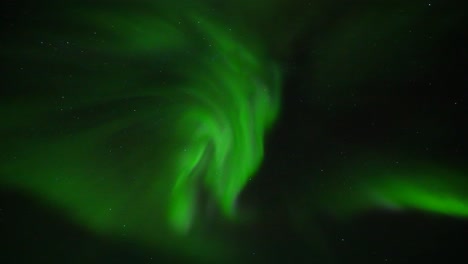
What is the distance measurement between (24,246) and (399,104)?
1100 mm

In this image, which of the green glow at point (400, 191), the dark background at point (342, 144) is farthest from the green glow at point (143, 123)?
the green glow at point (400, 191)

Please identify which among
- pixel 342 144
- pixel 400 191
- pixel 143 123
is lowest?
pixel 400 191

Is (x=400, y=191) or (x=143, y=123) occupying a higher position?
(x=143, y=123)

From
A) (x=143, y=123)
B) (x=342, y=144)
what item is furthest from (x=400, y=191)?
(x=143, y=123)

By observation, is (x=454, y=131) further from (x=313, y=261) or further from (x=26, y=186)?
(x=26, y=186)

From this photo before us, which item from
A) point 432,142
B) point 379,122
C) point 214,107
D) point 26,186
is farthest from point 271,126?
point 26,186

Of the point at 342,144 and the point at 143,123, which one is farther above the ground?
the point at 143,123

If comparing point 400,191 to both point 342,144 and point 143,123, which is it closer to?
point 342,144

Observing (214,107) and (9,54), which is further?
(214,107)

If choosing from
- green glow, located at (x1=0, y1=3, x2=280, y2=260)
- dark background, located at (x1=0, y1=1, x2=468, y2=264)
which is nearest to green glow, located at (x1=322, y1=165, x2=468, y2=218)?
dark background, located at (x1=0, y1=1, x2=468, y2=264)

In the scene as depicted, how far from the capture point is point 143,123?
1102 millimetres

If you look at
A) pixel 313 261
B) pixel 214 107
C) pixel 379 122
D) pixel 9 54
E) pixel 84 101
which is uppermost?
pixel 9 54

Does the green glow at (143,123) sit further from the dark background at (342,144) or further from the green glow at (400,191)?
the green glow at (400,191)

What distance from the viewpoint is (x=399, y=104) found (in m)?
1.08
